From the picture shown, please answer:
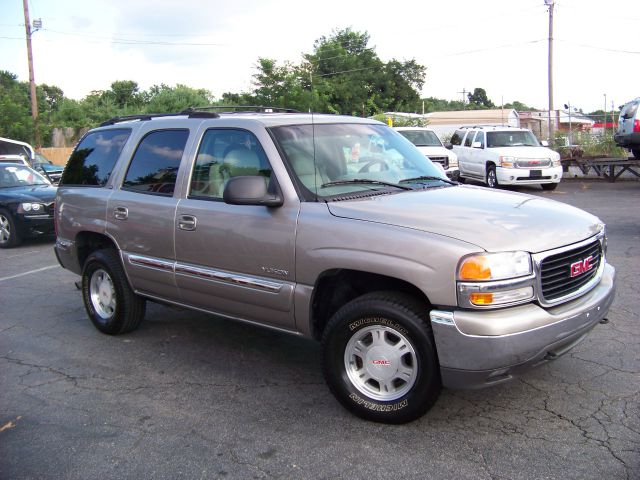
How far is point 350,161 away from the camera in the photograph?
4379 millimetres

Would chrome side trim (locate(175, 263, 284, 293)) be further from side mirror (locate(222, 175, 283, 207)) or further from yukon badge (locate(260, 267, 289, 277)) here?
side mirror (locate(222, 175, 283, 207))

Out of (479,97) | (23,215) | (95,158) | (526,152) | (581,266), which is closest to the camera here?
(581,266)

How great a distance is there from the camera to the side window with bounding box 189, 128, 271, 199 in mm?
4281

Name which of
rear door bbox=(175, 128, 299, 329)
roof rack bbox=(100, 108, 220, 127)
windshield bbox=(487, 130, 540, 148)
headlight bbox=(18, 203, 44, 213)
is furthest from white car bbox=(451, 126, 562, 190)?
rear door bbox=(175, 128, 299, 329)

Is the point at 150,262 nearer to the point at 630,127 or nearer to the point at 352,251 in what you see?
the point at 352,251

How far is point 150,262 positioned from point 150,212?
40 cm

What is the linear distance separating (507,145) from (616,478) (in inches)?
596

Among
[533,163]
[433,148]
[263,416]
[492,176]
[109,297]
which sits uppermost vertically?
[433,148]

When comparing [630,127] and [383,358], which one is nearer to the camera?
[383,358]

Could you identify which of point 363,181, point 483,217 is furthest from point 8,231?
point 483,217

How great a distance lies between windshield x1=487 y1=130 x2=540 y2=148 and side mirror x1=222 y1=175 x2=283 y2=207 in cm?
1447

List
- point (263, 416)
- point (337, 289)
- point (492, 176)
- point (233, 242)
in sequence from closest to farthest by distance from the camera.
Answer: point (263, 416) → point (337, 289) → point (233, 242) → point (492, 176)

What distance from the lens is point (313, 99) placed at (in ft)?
104

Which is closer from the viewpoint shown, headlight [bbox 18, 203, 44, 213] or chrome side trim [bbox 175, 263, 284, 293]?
chrome side trim [bbox 175, 263, 284, 293]
